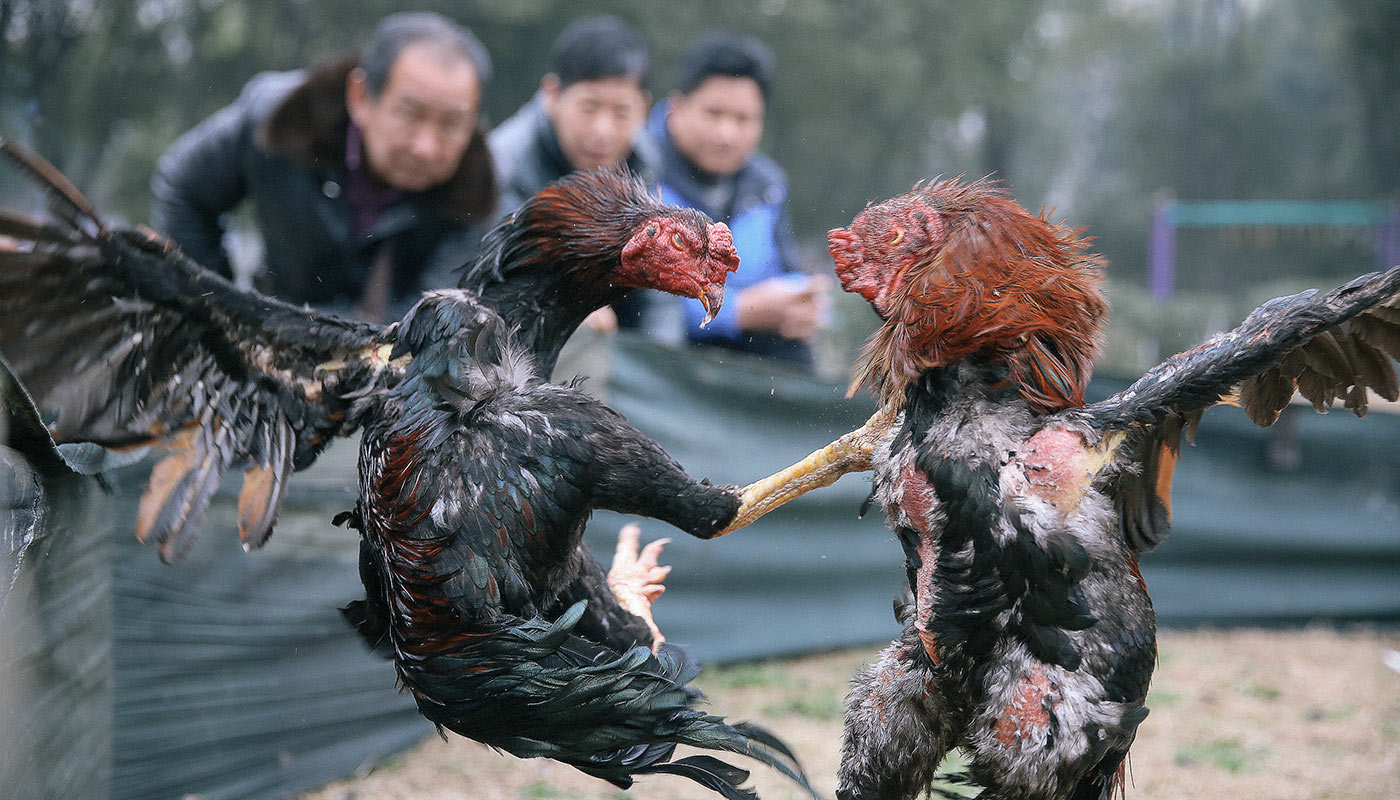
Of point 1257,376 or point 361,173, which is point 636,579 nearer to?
point 1257,376

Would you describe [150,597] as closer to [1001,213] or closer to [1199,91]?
[1001,213]

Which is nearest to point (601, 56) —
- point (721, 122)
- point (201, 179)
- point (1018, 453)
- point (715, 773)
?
point (721, 122)

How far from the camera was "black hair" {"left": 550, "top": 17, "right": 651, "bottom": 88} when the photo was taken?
4820 millimetres

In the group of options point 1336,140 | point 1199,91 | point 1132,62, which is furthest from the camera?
point 1132,62

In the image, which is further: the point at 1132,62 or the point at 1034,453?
the point at 1132,62

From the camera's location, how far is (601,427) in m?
2.58

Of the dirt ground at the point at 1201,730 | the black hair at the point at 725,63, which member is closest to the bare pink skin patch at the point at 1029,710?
the dirt ground at the point at 1201,730

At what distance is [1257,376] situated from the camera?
8.28ft

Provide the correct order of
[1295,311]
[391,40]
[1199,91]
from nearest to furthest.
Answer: [1295,311]
[391,40]
[1199,91]

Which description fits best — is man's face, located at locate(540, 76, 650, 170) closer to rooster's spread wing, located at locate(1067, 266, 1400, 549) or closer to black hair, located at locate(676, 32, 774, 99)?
black hair, located at locate(676, 32, 774, 99)

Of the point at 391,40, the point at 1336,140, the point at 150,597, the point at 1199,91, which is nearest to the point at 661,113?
the point at 391,40

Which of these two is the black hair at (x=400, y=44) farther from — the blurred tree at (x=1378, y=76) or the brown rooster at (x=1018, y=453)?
the blurred tree at (x=1378, y=76)

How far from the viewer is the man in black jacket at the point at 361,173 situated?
411 centimetres

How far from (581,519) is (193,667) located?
5.84 feet
